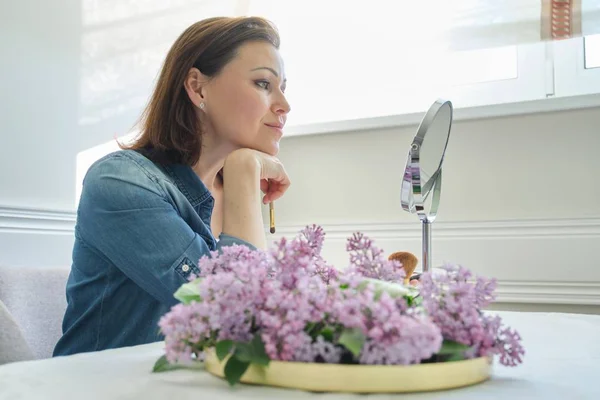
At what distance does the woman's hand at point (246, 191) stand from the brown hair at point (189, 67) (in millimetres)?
122

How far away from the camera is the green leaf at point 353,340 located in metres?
0.38

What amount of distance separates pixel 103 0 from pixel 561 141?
1466 millimetres

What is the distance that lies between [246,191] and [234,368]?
88cm

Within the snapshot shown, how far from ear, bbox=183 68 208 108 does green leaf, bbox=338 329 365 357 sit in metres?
1.12

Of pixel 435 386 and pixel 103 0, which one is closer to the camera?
pixel 435 386

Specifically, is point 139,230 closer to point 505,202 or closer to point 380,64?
point 505,202

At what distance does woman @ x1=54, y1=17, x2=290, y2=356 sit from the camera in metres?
1.09

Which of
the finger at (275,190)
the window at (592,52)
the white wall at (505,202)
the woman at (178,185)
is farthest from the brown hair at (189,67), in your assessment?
the window at (592,52)

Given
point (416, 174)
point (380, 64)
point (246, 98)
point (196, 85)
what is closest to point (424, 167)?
point (416, 174)

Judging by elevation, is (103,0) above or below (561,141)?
above

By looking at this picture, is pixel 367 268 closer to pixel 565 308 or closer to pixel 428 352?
pixel 428 352

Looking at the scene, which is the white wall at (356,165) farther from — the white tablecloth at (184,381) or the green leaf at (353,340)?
the green leaf at (353,340)

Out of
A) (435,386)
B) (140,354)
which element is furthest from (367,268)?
(140,354)

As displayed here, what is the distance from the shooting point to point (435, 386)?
0.43 m
